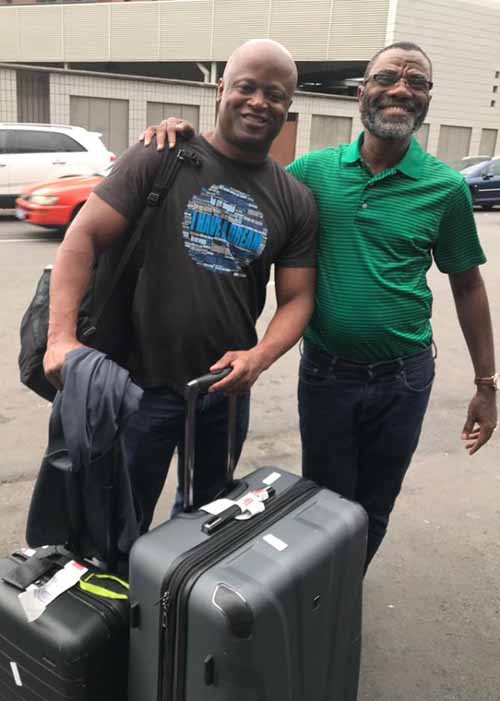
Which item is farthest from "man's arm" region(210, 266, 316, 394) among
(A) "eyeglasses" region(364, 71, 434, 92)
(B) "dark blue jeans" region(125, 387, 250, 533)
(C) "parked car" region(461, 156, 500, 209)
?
(C) "parked car" region(461, 156, 500, 209)

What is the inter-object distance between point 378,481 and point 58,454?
1.17 meters

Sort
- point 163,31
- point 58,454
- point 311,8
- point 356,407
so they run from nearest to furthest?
1. point 58,454
2. point 356,407
3. point 311,8
4. point 163,31

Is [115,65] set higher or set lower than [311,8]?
lower

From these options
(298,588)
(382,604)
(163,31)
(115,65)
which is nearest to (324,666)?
(298,588)

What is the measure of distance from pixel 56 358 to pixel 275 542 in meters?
0.67

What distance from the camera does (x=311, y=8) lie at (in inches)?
1117

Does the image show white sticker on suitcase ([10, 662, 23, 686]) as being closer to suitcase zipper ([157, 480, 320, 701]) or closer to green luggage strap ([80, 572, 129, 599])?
green luggage strap ([80, 572, 129, 599])

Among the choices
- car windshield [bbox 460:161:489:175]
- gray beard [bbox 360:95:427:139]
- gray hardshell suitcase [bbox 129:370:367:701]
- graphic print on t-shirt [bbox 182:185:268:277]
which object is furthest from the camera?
car windshield [bbox 460:161:489:175]

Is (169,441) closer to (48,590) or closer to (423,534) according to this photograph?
(48,590)

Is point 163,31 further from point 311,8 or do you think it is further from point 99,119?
point 99,119

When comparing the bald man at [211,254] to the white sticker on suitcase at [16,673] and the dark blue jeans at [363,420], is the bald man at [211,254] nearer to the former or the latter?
the dark blue jeans at [363,420]

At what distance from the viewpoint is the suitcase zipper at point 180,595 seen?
4.66 feet

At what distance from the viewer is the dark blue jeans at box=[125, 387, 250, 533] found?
1.98 metres

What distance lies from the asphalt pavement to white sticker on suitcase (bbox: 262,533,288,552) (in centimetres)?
103
